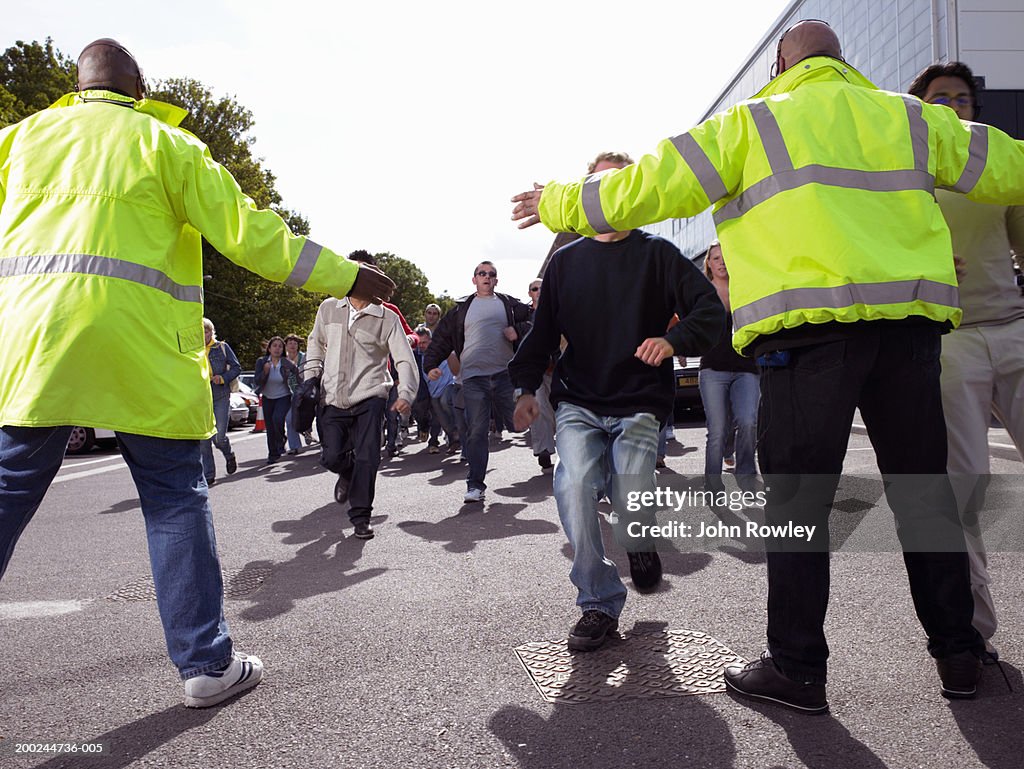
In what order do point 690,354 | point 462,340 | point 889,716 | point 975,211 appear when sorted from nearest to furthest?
point 889,716, point 975,211, point 690,354, point 462,340

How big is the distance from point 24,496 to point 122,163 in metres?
1.12

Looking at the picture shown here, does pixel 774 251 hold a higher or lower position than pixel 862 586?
higher

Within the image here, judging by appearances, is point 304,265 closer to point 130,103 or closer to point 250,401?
point 130,103

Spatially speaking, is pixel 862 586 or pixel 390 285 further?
pixel 862 586

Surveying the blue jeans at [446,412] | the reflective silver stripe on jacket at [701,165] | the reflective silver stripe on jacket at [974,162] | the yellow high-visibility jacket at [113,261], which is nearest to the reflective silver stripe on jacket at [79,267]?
the yellow high-visibility jacket at [113,261]

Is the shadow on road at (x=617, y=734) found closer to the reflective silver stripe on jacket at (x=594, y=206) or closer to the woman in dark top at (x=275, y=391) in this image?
the reflective silver stripe on jacket at (x=594, y=206)

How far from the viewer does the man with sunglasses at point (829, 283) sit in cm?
263

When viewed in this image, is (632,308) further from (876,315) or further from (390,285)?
(876,315)

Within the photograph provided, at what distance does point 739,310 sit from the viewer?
282cm

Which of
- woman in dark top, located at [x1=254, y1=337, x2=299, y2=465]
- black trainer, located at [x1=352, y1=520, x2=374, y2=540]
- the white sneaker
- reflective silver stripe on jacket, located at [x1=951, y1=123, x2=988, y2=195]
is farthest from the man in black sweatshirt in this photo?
woman in dark top, located at [x1=254, y1=337, x2=299, y2=465]

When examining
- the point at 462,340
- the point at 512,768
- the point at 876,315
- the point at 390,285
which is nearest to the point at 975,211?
the point at 876,315

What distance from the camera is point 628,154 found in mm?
3863

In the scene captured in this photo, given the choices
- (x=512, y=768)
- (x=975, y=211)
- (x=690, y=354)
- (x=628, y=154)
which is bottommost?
(x=512, y=768)

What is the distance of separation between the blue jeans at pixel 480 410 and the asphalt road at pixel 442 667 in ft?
4.98
